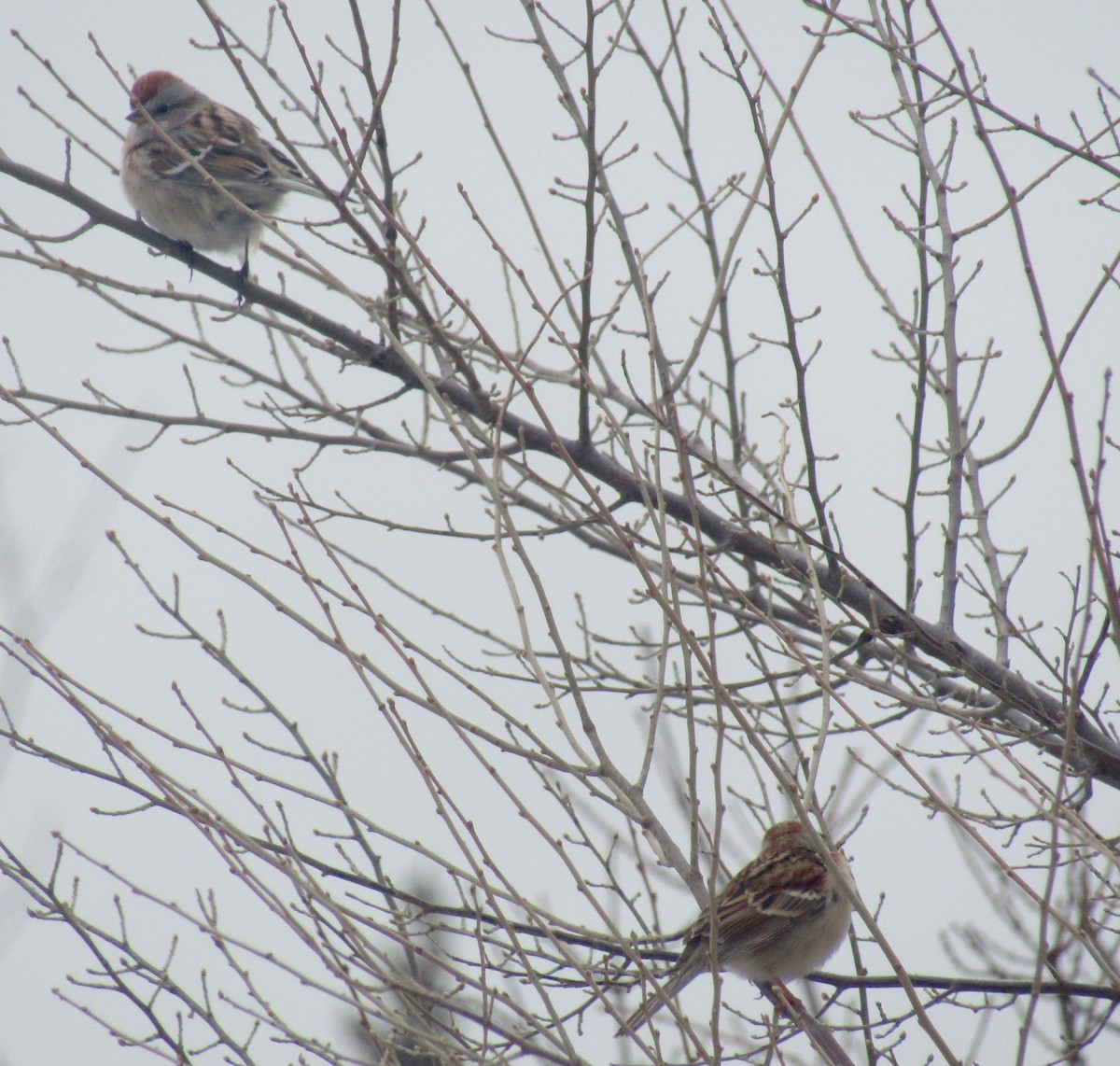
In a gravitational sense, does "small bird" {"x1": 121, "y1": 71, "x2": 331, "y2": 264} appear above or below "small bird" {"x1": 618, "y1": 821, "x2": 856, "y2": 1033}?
above

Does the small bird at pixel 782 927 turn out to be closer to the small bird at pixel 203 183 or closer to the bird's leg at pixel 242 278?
the bird's leg at pixel 242 278

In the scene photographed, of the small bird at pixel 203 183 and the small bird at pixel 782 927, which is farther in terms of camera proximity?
the small bird at pixel 203 183

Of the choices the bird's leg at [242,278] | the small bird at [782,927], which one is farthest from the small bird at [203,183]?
the small bird at [782,927]

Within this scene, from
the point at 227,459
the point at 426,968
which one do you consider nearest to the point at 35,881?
the point at 227,459

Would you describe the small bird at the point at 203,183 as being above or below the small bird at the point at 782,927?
above

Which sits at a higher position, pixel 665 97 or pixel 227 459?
pixel 665 97

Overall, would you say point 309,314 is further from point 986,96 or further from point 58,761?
point 986,96

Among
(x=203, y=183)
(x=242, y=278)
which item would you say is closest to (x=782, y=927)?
(x=242, y=278)

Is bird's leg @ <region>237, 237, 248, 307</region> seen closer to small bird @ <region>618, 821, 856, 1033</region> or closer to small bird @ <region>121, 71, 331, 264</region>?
small bird @ <region>121, 71, 331, 264</region>

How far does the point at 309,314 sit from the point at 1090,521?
10.2 ft

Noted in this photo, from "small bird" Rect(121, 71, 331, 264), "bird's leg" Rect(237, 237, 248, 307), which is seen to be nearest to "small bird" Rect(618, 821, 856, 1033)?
"bird's leg" Rect(237, 237, 248, 307)

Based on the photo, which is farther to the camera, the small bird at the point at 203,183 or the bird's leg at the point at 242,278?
the small bird at the point at 203,183

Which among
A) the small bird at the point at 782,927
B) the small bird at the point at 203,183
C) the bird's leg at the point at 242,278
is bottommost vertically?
the small bird at the point at 782,927

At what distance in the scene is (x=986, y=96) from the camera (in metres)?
3.48
